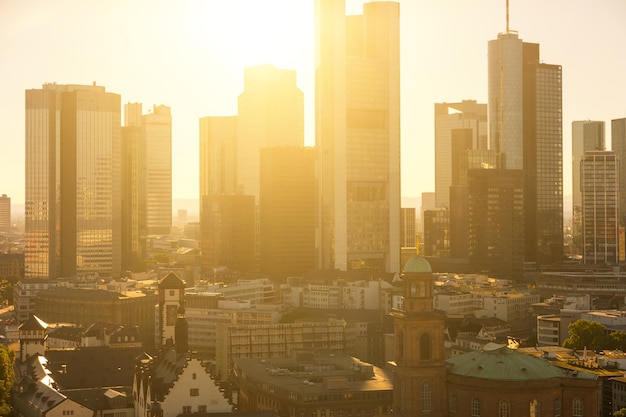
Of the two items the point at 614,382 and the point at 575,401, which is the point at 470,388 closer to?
the point at 575,401

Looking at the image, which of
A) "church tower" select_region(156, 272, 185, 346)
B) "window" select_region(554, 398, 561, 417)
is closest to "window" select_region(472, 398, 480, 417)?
"window" select_region(554, 398, 561, 417)

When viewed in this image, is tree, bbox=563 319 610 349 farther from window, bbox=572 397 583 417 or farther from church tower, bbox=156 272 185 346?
window, bbox=572 397 583 417

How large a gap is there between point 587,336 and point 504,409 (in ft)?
189

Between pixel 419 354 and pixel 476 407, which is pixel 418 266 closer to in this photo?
pixel 419 354

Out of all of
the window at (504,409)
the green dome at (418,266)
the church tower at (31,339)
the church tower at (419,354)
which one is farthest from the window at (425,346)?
the church tower at (31,339)

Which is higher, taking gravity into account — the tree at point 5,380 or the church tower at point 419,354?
the church tower at point 419,354

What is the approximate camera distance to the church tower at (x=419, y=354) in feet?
301

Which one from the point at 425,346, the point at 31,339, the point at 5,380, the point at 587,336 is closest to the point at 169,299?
the point at 5,380

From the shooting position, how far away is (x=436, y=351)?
303 feet

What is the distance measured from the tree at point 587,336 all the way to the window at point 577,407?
51.3 meters

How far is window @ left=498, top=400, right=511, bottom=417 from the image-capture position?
88625 millimetres

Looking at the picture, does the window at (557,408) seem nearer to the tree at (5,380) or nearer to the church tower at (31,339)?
the tree at (5,380)

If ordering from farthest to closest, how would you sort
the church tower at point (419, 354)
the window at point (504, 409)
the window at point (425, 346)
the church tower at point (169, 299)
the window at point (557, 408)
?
the church tower at point (169, 299)
the window at point (425, 346)
the church tower at point (419, 354)
the window at point (557, 408)
the window at point (504, 409)

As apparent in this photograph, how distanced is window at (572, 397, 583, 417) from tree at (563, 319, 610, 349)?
5129 cm
